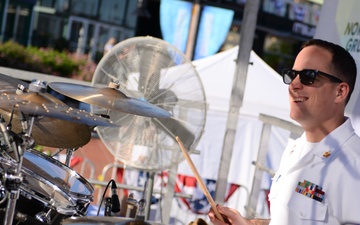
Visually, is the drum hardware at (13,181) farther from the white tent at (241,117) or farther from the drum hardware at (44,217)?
the white tent at (241,117)

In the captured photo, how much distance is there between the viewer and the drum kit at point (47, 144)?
3357mm

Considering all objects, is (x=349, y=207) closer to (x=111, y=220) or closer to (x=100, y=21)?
(x=111, y=220)

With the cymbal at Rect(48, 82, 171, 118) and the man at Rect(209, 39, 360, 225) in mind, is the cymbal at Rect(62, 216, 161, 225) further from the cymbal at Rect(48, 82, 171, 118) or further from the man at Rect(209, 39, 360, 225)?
the cymbal at Rect(48, 82, 171, 118)

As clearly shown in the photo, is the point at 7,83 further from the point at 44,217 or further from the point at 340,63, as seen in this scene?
the point at 340,63

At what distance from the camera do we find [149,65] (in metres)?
6.13

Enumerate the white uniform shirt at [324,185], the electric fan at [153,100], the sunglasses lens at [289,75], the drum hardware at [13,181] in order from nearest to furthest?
the white uniform shirt at [324,185] → the sunglasses lens at [289,75] → the drum hardware at [13,181] → the electric fan at [153,100]

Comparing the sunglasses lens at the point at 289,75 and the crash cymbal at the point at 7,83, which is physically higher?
the sunglasses lens at the point at 289,75

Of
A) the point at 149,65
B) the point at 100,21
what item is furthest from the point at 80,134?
the point at 100,21

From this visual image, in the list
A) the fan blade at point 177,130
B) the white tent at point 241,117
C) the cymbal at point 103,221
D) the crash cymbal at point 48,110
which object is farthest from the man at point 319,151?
the white tent at point 241,117

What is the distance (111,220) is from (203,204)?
4818 millimetres

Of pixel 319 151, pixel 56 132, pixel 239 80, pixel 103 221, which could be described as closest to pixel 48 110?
pixel 103 221

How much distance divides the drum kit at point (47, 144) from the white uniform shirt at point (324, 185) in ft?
1.97

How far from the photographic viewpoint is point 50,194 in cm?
402

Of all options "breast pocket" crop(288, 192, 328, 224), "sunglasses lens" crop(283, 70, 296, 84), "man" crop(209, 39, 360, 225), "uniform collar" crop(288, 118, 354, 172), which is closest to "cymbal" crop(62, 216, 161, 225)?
"man" crop(209, 39, 360, 225)
